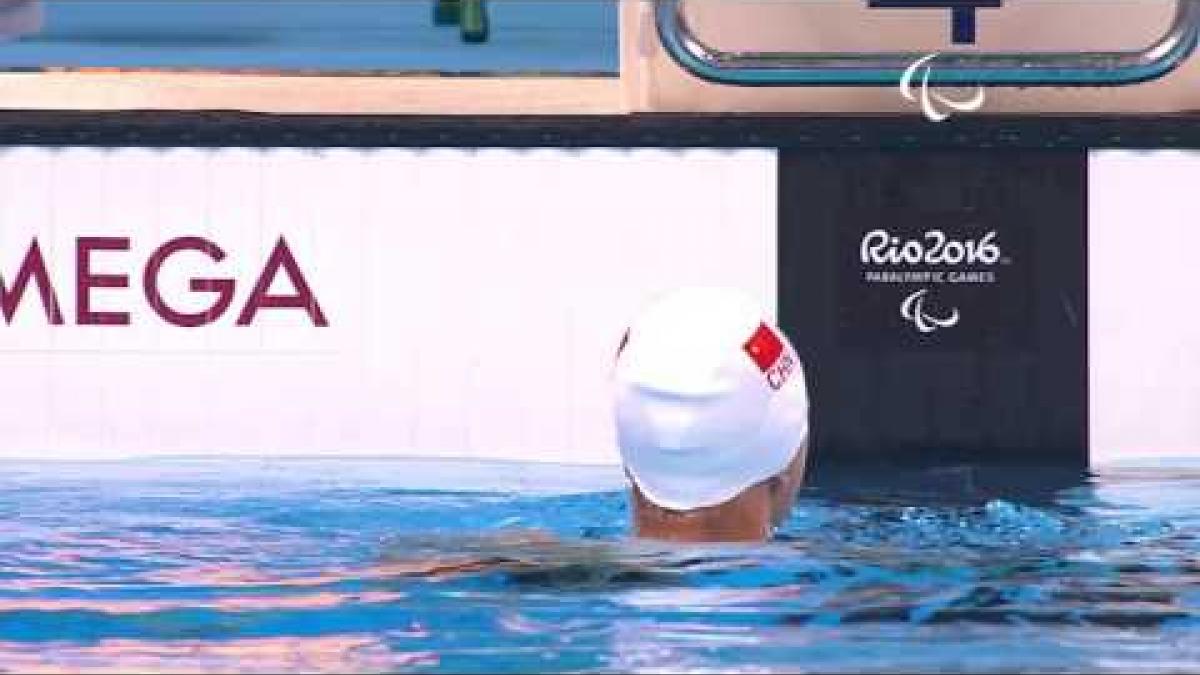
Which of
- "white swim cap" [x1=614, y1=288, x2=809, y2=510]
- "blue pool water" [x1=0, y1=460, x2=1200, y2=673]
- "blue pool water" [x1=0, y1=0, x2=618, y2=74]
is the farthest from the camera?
"blue pool water" [x1=0, y1=0, x2=618, y2=74]

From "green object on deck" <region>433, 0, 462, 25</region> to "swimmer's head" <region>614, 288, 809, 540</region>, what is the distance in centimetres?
1417

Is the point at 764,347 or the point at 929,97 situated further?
the point at 929,97

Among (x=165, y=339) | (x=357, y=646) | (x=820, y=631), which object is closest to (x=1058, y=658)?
→ (x=820, y=631)

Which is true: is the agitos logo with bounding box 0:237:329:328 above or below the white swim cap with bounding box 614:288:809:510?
above

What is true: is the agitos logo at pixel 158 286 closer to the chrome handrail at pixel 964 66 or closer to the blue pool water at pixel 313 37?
the chrome handrail at pixel 964 66

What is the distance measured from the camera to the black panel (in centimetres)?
857

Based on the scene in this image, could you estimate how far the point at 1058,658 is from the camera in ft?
16.9

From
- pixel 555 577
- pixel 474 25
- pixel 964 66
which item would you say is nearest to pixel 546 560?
pixel 555 577

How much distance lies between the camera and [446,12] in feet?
66.8

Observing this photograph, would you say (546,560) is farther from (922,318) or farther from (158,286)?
(158,286)

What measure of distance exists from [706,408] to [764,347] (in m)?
0.18

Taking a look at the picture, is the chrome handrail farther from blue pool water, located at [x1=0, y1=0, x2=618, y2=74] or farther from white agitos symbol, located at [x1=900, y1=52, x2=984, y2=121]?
blue pool water, located at [x1=0, y1=0, x2=618, y2=74]

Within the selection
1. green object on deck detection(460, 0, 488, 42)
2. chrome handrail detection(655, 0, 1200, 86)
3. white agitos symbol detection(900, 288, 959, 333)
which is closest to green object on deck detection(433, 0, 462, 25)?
green object on deck detection(460, 0, 488, 42)

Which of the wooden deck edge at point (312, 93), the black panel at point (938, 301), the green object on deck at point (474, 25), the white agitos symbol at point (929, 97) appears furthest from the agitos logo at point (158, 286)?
the green object on deck at point (474, 25)
